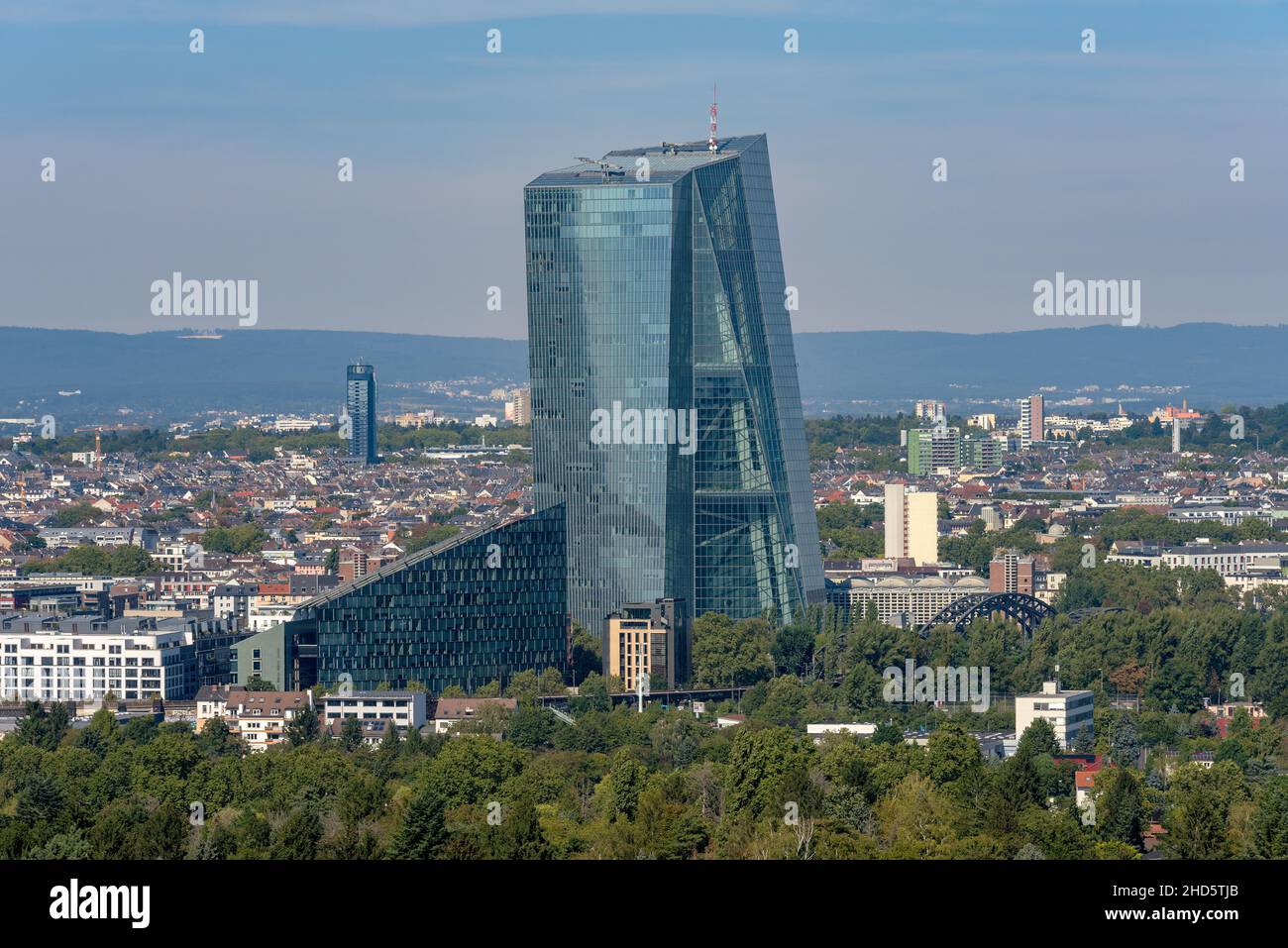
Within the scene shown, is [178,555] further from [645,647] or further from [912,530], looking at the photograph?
[645,647]

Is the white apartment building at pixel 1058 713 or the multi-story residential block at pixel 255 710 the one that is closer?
the white apartment building at pixel 1058 713

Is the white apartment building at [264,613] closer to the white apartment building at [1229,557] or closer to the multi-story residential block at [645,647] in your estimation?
the multi-story residential block at [645,647]

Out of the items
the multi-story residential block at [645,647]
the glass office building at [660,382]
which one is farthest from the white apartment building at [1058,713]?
the glass office building at [660,382]

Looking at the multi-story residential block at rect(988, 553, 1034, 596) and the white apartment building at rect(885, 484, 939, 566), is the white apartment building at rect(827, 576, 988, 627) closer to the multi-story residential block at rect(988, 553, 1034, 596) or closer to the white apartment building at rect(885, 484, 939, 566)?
the multi-story residential block at rect(988, 553, 1034, 596)

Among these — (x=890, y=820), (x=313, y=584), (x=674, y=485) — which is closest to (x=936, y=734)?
(x=890, y=820)

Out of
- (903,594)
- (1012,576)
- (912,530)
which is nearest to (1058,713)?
(903,594)

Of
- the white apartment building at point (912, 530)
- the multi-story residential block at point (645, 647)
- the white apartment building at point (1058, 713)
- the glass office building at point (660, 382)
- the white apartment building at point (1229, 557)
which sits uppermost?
the glass office building at point (660, 382)
